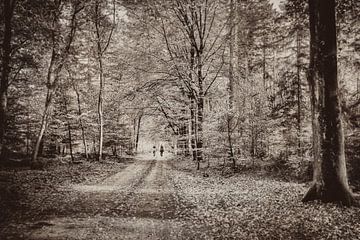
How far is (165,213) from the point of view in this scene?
873 centimetres

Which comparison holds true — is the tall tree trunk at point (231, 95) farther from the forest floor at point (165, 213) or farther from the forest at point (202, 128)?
the forest floor at point (165, 213)

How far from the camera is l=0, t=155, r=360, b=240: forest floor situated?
6.83m

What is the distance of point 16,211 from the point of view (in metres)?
8.18

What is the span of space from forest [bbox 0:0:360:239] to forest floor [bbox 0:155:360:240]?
0.18 feet

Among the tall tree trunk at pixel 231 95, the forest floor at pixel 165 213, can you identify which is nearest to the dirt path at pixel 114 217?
the forest floor at pixel 165 213

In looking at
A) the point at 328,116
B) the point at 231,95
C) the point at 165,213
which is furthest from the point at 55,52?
the point at 328,116

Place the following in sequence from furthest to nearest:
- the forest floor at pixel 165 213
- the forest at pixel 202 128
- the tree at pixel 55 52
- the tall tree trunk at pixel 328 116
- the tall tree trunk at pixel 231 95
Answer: the tree at pixel 55 52 < the tall tree trunk at pixel 231 95 < the tall tree trunk at pixel 328 116 < the forest at pixel 202 128 < the forest floor at pixel 165 213

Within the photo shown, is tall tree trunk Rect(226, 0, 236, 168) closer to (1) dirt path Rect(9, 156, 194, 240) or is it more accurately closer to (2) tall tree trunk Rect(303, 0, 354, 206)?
(1) dirt path Rect(9, 156, 194, 240)

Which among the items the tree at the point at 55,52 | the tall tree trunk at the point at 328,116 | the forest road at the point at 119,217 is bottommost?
the forest road at the point at 119,217

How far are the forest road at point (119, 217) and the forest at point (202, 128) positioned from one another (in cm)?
4

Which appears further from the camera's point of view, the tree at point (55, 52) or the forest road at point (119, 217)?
the tree at point (55, 52)

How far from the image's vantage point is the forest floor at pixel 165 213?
22.4 feet

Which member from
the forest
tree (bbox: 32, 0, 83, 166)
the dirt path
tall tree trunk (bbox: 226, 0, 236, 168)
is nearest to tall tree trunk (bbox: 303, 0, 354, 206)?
the forest

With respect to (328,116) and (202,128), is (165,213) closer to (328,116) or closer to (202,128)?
(328,116)
